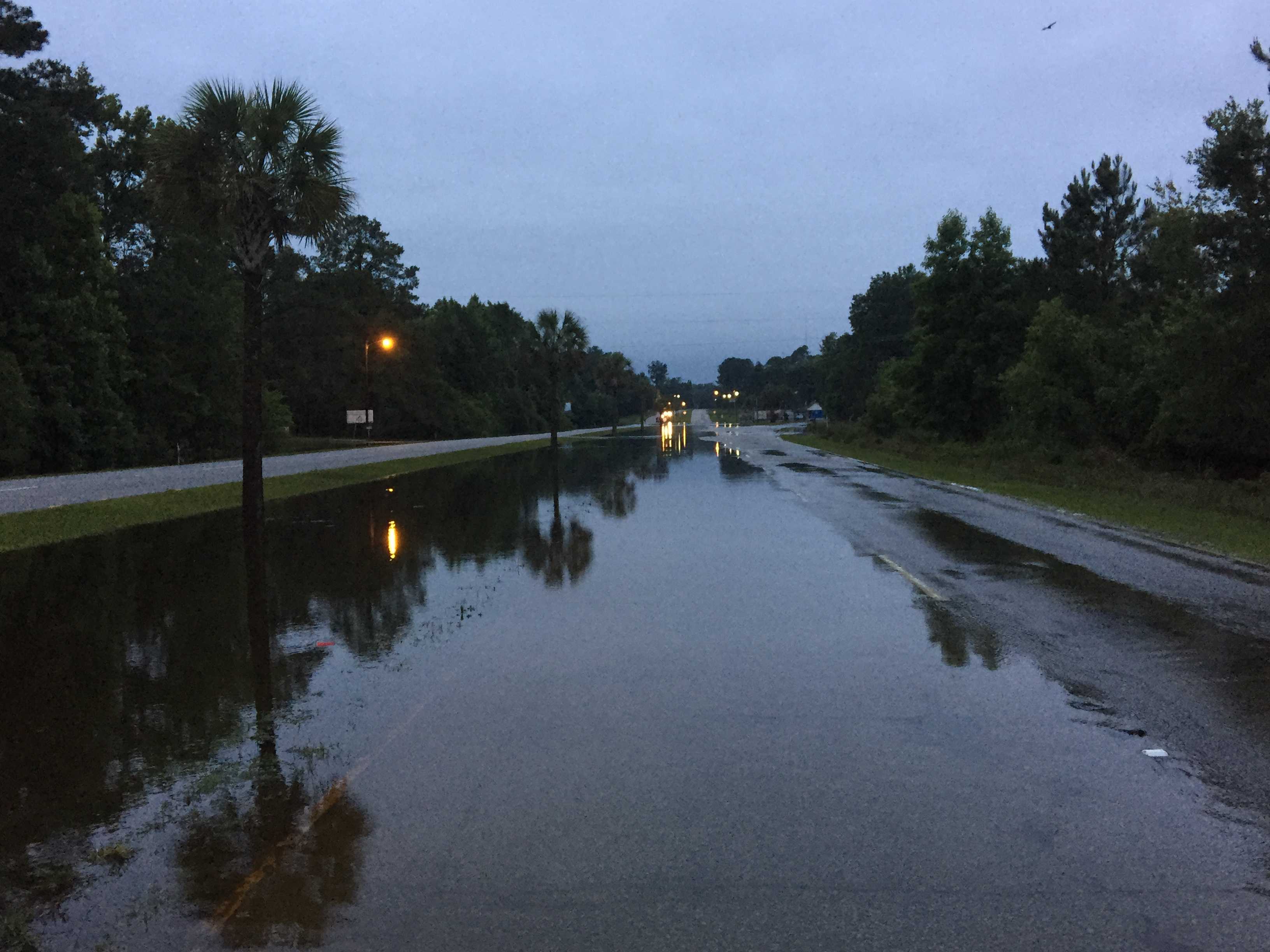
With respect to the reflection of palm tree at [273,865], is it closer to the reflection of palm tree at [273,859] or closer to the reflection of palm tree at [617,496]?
the reflection of palm tree at [273,859]

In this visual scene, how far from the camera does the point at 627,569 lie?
1406 centimetres

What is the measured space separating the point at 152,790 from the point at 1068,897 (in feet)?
15.8

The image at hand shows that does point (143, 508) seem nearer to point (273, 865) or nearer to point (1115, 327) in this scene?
point (273, 865)

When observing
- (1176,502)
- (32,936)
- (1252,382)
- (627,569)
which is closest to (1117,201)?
(1252,382)

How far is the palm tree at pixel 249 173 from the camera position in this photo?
1258cm

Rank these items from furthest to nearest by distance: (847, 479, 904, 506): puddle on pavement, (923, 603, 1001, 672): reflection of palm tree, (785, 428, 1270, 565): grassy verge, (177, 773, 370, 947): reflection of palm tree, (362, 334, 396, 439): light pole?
(362, 334, 396, 439): light pole → (847, 479, 904, 506): puddle on pavement → (785, 428, 1270, 565): grassy verge → (923, 603, 1001, 672): reflection of palm tree → (177, 773, 370, 947): reflection of palm tree

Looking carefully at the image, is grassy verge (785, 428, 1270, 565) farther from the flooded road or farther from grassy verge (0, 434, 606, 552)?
grassy verge (0, 434, 606, 552)

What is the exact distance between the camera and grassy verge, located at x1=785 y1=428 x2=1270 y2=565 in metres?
18.3

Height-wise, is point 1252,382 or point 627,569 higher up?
point 1252,382

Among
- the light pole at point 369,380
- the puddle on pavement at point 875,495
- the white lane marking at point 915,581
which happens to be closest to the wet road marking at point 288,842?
the white lane marking at point 915,581

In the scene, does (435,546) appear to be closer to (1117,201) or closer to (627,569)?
(627,569)

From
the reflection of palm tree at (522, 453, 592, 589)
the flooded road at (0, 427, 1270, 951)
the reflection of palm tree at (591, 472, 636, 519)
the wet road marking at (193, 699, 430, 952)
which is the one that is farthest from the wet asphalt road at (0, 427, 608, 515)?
the wet road marking at (193, 699, 430, 952)

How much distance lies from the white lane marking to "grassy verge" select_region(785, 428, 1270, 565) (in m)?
5.01

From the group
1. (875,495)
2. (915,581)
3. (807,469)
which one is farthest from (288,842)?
(807,469)
